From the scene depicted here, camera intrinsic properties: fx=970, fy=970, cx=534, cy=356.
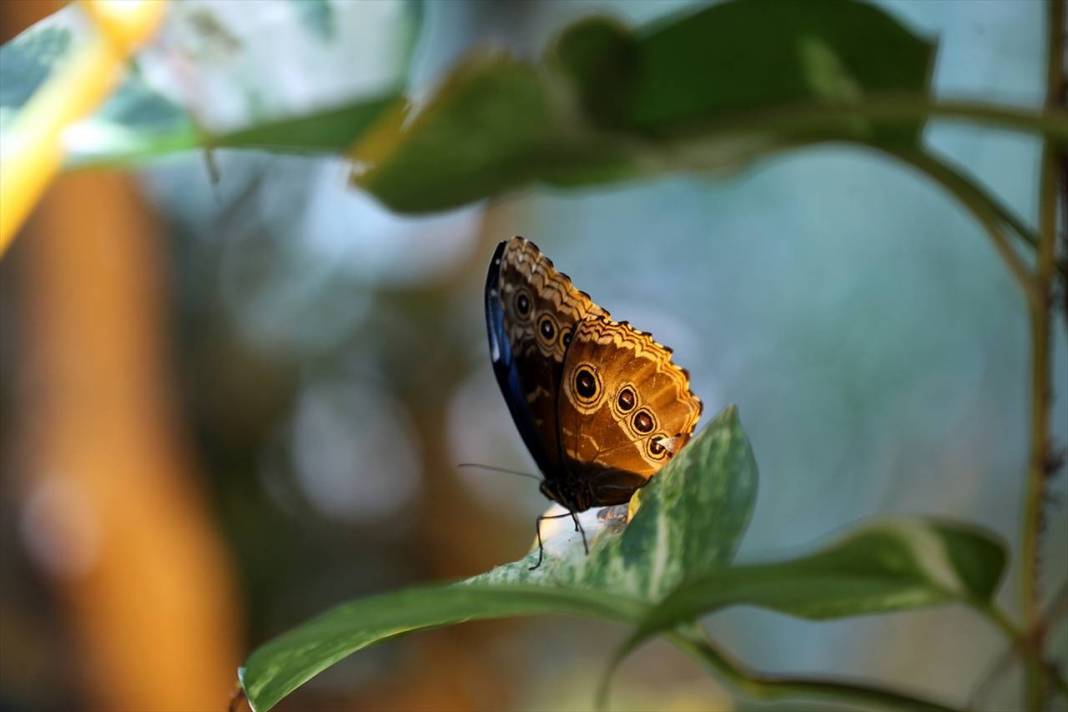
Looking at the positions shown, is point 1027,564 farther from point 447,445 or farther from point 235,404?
point 235,404

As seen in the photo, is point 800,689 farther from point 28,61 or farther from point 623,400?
point 28,61

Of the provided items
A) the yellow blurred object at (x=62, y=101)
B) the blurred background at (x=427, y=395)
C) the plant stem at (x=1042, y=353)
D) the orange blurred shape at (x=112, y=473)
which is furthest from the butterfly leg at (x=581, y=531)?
the orange blurred shape at (x=112, y=473)

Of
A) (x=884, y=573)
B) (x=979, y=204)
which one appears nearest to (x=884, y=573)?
(x=884, y=573)

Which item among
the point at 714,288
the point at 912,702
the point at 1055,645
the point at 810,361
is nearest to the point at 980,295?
the point at 810,361

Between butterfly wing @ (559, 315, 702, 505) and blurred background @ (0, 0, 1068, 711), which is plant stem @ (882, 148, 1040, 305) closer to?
butterfly wing @ (559, 315, 702, 505)

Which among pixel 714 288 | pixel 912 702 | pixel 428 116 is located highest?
pixel 428 116
